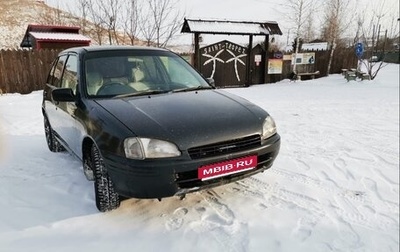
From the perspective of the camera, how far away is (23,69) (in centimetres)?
1112

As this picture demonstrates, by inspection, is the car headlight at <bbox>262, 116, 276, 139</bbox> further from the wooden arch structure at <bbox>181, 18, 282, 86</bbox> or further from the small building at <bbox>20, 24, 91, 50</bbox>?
the small building at <bbox>20, 24, 91, 50</bbox>

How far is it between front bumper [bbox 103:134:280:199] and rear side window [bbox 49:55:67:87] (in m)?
1.93

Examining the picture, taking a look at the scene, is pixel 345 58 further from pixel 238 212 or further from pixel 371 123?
pixel 238 212

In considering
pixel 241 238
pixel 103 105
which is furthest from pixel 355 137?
pixel 103 105

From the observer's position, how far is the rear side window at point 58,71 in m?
3.91

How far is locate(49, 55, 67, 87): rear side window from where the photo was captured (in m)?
3.91

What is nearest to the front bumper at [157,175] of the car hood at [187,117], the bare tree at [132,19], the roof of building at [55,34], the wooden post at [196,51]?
the car hood at [187,117]

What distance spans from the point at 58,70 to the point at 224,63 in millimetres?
9452

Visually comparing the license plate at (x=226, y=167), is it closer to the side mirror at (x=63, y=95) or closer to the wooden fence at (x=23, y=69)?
the side mirror at (x=63, y=95)

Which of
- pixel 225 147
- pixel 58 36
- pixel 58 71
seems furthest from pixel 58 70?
pixel 58 36

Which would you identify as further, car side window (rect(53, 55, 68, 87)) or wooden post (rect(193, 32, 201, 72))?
wooden post (rect(193, 32, 201, 72))

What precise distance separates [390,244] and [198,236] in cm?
132

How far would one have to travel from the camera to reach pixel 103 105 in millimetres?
2766

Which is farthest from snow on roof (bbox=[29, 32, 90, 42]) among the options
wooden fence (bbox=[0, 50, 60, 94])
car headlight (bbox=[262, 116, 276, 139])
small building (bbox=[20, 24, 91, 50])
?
car headlight (bbox=[262, 116, 276, 139])
